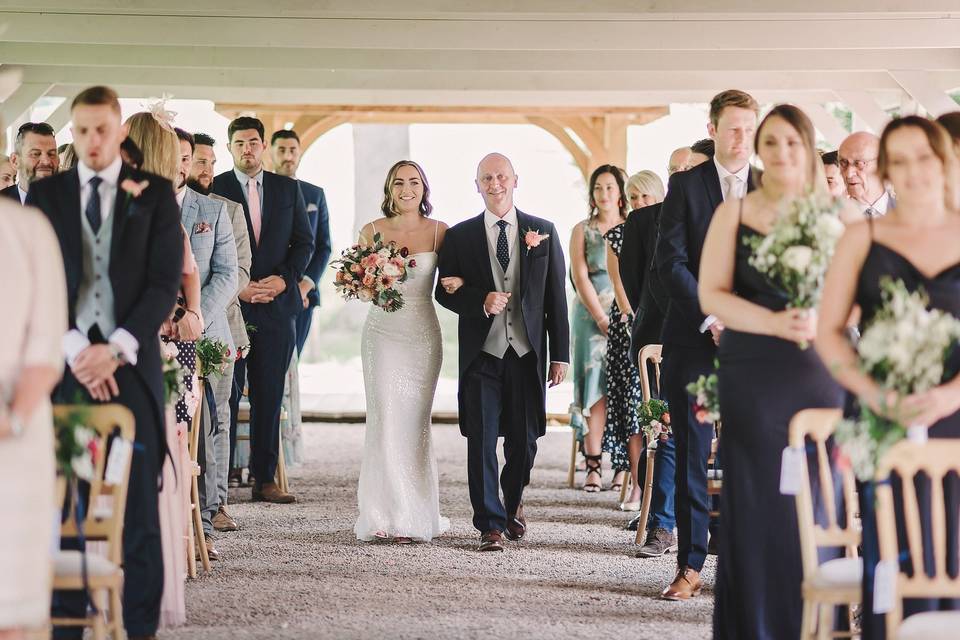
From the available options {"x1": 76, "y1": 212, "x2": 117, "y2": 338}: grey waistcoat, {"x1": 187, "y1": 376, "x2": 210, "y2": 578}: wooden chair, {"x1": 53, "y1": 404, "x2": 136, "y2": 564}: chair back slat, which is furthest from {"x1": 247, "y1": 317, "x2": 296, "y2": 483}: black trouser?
{"x1": 53, "y1": 404, "x2": 136, "y2": 564}: chair back slat

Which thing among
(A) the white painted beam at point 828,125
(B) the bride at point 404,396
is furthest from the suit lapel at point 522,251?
(A) the white painted beam at point 828,125

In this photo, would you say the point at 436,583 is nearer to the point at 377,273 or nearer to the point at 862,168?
the point at 377,273

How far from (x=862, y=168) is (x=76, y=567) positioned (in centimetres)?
472

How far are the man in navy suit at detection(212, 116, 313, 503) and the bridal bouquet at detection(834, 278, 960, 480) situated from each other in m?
5.53

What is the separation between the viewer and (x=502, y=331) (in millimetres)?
7285

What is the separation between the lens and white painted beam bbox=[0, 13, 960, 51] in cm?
1016

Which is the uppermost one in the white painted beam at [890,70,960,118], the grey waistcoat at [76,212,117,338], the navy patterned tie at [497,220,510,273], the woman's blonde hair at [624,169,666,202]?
the white painted beam at [890,70,960,118]

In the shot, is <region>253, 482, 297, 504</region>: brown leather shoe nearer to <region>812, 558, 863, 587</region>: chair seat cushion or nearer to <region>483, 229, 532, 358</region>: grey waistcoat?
<region>483, 229, 532, 358</region>: grey waistcoat

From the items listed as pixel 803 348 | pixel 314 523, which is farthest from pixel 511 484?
pixel 803 348

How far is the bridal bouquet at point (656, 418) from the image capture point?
7.14 m

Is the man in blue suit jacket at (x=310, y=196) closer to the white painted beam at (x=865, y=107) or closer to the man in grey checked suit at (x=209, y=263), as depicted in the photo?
the man in grey checked suit at (x=209, y=263)

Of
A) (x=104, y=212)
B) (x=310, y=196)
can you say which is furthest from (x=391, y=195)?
(x=104, y=212)

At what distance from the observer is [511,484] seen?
24.4 feet

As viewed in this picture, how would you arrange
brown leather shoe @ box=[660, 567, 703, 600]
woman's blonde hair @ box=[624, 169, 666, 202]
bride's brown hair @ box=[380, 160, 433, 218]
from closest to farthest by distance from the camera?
brown leather shoe @ box=[660, 567, 703, 600]
bride's brown hair @ box=[380, 160, 433, 218]
woman's blonde hair @ box=[624, 169, 666, 202]
